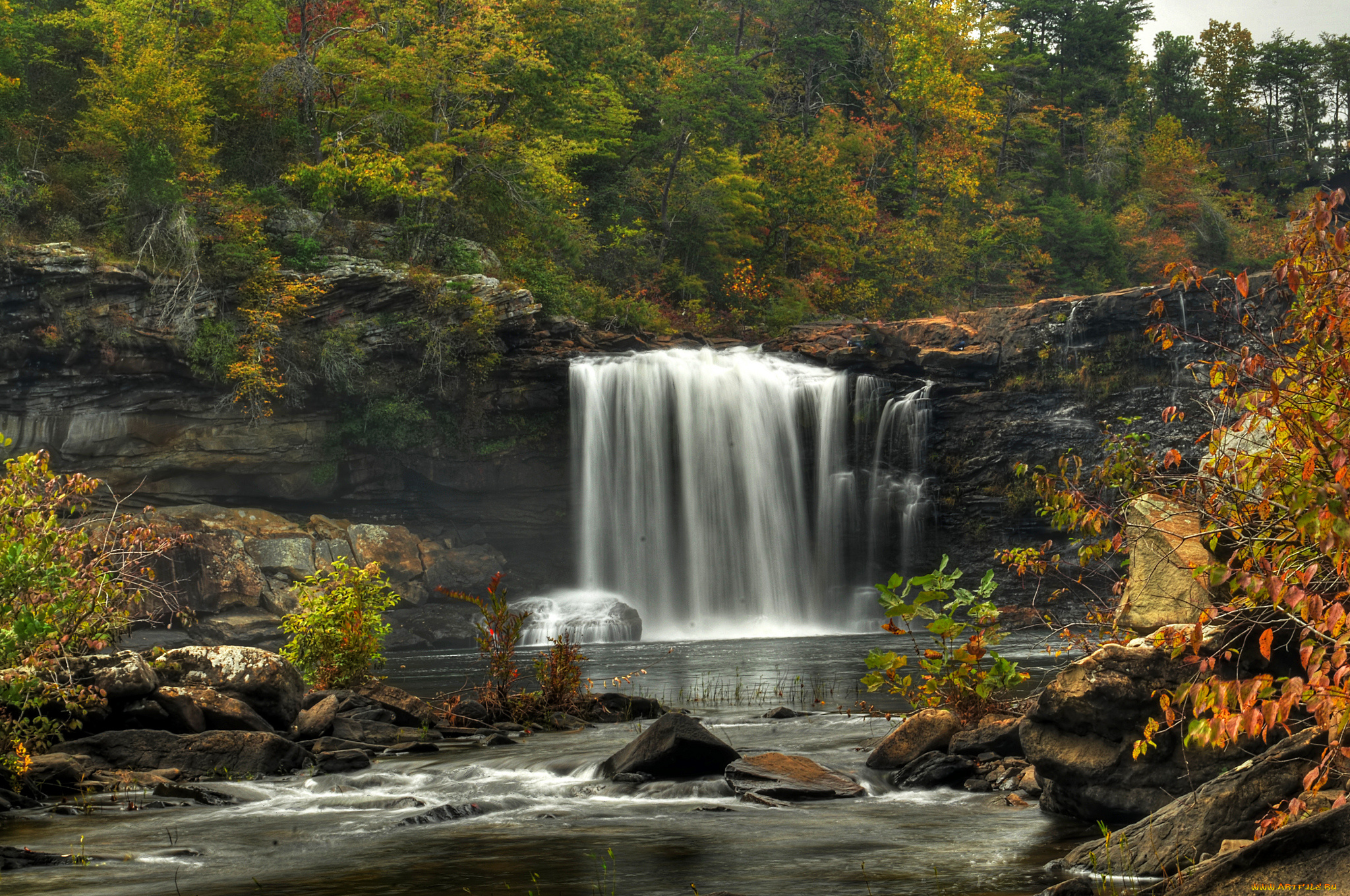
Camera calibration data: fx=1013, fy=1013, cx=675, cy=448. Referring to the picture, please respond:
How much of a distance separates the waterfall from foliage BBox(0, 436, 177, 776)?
21022 millimetres

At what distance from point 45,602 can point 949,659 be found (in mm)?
8306

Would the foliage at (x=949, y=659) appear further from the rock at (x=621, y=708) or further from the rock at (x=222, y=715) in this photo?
the rock at (x=222, y=715)

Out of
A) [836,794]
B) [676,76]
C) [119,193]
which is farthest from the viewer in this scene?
[676,76]

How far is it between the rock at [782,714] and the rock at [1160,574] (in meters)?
5.91

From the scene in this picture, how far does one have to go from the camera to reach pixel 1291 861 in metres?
3.77

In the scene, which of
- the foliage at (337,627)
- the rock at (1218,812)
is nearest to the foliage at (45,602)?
the foliage at (337,627)

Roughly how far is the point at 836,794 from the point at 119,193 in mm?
27357

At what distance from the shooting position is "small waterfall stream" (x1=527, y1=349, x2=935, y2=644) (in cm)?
3119

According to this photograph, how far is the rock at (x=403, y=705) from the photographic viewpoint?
501 inches

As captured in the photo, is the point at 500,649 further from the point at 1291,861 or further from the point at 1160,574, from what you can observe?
the point at 1291,861

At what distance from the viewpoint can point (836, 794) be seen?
852cm

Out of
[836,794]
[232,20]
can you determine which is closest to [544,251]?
[232,20]

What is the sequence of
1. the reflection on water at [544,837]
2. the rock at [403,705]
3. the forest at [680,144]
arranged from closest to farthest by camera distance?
1. the reflection on water at [544,837]
2. the rock at [403,705]
3. the forest at [680,144]

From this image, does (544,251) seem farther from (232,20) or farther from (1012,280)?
(1012,280)
